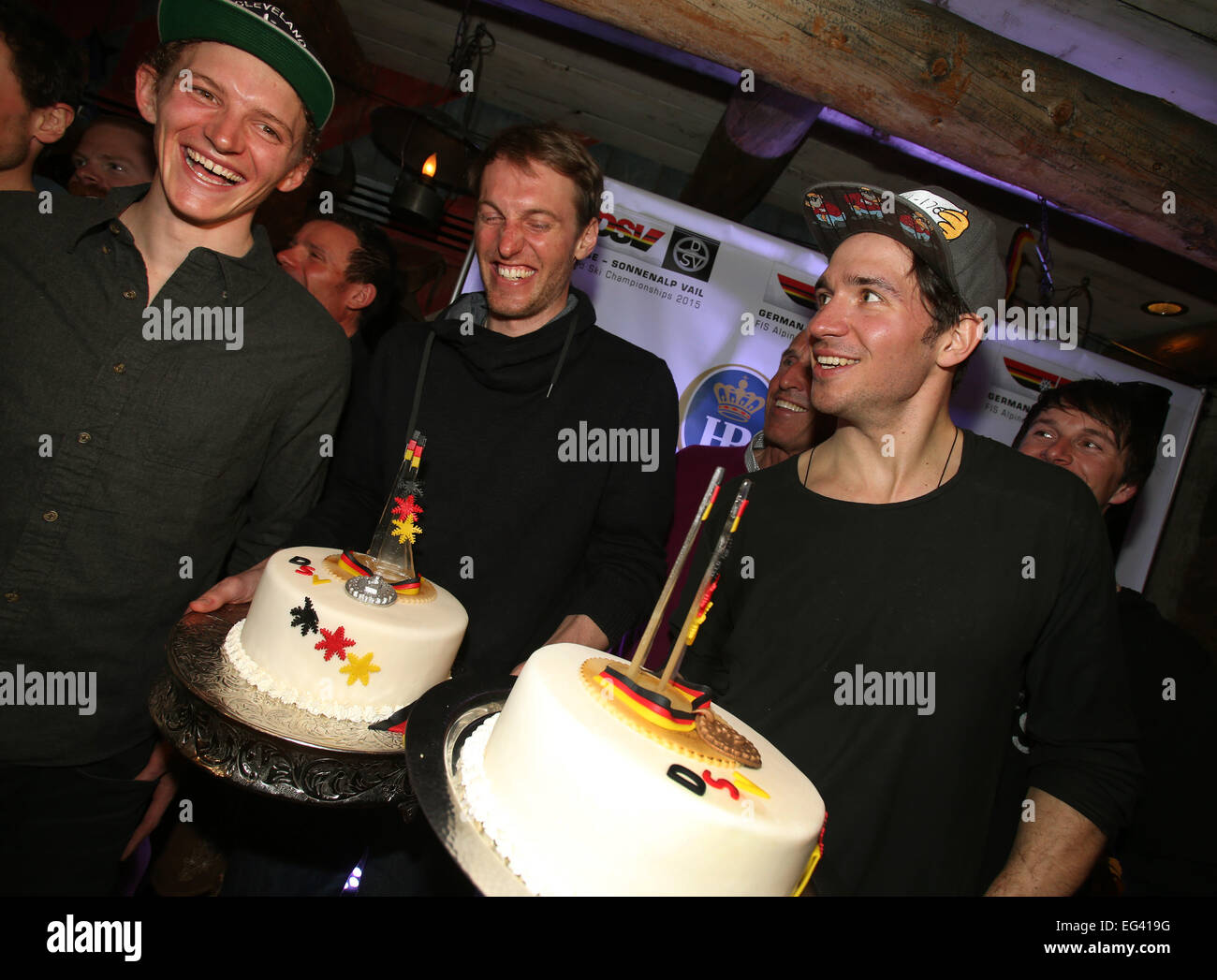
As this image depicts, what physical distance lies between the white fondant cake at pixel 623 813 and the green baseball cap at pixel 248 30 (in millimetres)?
2257

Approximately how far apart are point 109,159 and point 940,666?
567 centimetres

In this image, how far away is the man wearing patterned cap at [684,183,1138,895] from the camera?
1.87 meters

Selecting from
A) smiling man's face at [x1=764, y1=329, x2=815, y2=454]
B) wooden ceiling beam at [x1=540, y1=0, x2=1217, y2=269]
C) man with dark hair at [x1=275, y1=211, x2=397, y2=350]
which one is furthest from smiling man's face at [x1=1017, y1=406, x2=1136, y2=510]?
man with dark hair at [x1=275, y1=211, x2=397, y2=350]

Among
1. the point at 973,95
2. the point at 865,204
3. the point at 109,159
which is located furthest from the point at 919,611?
the point at 109,159

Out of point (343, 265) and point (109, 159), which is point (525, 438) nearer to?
point (343, 265)

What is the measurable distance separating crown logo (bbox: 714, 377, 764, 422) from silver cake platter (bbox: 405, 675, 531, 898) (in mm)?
3813

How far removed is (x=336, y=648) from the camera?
73.4 inches

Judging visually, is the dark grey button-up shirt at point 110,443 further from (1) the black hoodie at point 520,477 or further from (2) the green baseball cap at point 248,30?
(2) the green baseball cap at point 248,30

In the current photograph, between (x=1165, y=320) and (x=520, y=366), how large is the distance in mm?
6921

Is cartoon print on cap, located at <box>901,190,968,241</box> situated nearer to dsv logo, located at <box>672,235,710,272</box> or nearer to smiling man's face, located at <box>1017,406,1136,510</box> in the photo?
smiling man's face, located at <box>1017,406,1136,510</box>

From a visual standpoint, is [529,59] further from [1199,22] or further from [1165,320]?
[1165,320]

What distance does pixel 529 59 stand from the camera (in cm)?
623

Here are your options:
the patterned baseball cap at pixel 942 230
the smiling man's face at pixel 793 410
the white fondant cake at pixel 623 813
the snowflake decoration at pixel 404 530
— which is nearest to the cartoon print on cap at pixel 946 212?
the patterned baseball cap at pixel 942 230

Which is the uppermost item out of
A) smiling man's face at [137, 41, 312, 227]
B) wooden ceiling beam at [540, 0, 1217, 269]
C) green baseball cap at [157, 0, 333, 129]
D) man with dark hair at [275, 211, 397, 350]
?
wooden ceiling beam at [540, 0, 1217, 269]
